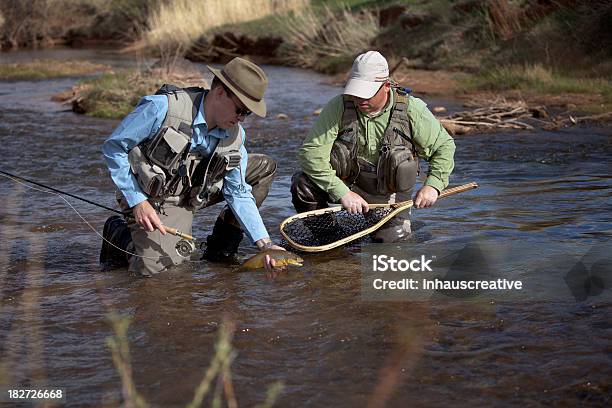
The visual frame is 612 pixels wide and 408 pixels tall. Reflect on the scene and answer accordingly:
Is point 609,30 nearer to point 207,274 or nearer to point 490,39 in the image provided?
point 490,39

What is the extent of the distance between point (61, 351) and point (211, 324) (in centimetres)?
82

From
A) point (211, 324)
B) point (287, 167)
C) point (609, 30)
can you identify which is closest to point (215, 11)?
point (609, 30)

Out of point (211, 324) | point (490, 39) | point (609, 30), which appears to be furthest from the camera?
point (490, 39)

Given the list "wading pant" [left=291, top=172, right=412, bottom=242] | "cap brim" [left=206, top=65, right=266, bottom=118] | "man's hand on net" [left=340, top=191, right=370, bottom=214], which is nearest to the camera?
"cap brim" [left=206, top=65, right=266, bottom=118]

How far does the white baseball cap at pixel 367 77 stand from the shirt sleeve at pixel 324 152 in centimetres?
33

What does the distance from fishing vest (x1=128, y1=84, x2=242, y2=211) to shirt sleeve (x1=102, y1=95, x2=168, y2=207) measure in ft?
0.19

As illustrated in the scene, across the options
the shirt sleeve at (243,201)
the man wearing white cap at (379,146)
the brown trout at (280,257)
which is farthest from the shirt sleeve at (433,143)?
the shirt sleeve at (243,201)

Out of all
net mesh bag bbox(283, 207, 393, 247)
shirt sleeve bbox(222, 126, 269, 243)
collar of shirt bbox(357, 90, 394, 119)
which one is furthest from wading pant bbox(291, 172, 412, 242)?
shirt sleeve bbox(222, 126, 269, 243)

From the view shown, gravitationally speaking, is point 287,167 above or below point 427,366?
below

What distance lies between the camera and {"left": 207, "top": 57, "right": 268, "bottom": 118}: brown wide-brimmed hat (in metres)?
5.09

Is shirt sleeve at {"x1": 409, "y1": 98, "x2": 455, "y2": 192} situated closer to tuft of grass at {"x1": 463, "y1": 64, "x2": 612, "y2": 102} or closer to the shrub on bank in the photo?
tuft of grass at {"x1": 463, "y1": 64, "x2": 612, "y2": 102}

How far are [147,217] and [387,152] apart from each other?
172cm

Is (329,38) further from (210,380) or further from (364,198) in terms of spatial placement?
(210,380)

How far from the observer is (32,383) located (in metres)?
4.20
